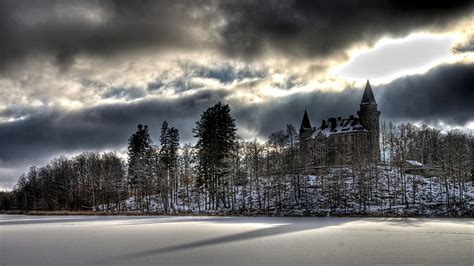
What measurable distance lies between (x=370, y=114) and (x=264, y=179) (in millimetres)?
54998

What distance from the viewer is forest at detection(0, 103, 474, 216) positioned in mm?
64625

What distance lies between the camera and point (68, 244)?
21141 mm

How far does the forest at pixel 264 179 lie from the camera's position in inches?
2544

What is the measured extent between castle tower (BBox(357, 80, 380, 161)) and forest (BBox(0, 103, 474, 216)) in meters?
16.9

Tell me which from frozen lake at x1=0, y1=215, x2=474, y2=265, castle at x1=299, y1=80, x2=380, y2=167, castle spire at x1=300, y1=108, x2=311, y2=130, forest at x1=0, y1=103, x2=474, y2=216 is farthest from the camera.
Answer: castle spire at x1=300, y1=108, x2=311, y2=130

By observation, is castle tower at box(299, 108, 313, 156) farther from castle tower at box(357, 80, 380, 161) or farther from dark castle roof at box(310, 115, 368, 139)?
castle tower at box(357, 80, 380, 161)

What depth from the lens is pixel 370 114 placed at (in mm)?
121875

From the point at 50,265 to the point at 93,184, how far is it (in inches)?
2968

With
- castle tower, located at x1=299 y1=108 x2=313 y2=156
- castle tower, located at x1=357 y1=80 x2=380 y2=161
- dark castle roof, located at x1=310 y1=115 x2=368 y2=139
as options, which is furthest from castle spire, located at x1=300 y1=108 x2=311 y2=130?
castle tower, located at x1=357 y1=80 x2=380 y2=161

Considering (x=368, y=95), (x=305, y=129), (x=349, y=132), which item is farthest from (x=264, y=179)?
(x=368, y=95)

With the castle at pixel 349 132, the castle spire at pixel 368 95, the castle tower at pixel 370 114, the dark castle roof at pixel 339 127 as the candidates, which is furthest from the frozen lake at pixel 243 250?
the castle spire at pixel 368 95

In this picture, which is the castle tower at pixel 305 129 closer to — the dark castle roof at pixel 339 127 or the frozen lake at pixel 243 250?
the dark castle roof at pixel 339 127

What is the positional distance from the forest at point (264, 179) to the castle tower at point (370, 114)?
16875 mm

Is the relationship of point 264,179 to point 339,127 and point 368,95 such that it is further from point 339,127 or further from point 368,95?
point 368,95
